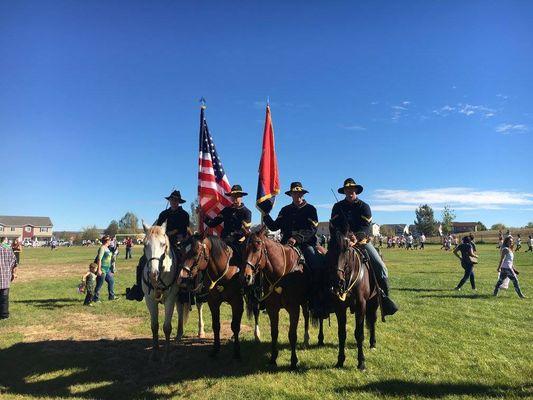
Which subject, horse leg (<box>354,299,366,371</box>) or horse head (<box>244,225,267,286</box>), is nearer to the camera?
horse head (<box>244,225,267,286</box>)

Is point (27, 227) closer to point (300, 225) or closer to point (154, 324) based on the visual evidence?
point (154, 324)

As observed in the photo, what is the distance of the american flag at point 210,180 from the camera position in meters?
10.9

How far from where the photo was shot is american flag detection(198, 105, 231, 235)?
10.9 metres

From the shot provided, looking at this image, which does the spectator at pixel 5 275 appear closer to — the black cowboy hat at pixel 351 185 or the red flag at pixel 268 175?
the red flag at pixel 268 175

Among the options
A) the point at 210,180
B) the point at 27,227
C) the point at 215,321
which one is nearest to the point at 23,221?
the point at 27,227

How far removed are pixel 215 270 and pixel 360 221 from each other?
3.28 metres

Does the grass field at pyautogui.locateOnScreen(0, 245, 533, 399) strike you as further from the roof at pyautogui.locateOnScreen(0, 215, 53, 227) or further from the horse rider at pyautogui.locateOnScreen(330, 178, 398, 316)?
the roof at pyautogui.locateOnScreen(0, 215, 53, 227)

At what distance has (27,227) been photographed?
135500 millimetres

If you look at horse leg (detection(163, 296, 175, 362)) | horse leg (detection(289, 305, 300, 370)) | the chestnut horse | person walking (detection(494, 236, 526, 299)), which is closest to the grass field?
horse leg (detection(289, 305, 300, 370))

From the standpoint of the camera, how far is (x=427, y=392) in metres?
6.14

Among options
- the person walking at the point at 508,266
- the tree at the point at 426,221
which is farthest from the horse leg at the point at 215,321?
the tree at the point at 426,221

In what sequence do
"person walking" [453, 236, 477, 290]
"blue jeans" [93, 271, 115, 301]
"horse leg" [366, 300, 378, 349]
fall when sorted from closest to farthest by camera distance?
1. "horse leg" [366, 300, 378, 349]
2. "blue jeans" [93, 271, 115, 301]
3. "person walking" [453, 236, 477, 290]

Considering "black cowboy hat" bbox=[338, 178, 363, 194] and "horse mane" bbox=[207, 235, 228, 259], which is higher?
"black cowboy hat" bbox=[338, 178, 363, 194]

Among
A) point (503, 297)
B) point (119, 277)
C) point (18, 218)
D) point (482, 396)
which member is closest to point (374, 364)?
point (482, 396)
